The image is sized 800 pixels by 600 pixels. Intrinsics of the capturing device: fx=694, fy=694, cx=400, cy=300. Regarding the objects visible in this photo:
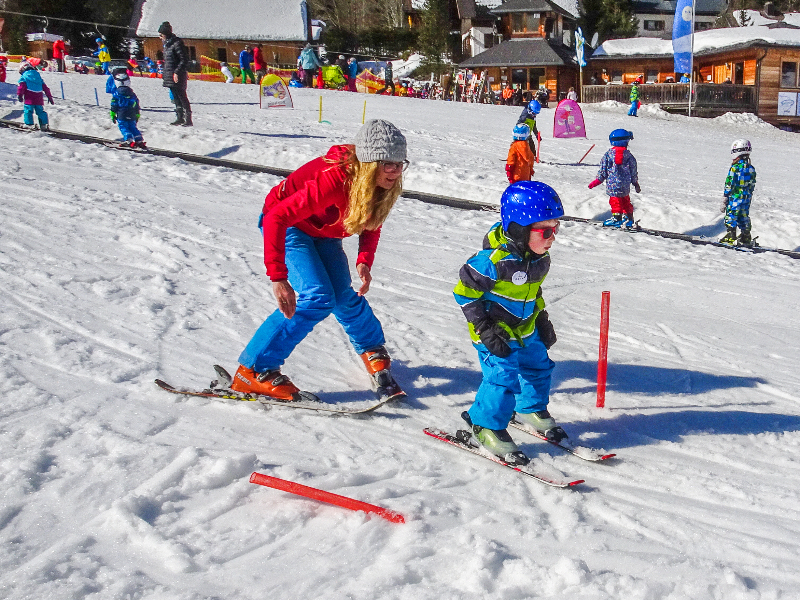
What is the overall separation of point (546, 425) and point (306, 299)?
143cm

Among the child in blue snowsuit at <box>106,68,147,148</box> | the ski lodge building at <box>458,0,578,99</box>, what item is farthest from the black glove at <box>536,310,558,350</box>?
the ski lodge building at <box>458,0,578,99</box>

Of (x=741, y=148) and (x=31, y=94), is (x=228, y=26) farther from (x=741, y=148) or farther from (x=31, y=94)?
(x=741, y=148)

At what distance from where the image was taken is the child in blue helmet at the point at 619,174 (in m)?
9.74

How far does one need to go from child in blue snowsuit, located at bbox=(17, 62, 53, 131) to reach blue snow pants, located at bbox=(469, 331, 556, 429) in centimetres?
1239

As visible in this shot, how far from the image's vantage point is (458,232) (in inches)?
348

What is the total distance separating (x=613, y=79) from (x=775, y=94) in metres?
12.0

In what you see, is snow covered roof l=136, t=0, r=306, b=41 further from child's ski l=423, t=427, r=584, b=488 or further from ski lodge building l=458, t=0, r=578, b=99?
child's ski l=423, t=427, r=584, b=488

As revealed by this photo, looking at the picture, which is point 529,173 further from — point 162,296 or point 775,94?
point 775,94

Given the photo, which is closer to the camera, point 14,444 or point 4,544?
point 4,544

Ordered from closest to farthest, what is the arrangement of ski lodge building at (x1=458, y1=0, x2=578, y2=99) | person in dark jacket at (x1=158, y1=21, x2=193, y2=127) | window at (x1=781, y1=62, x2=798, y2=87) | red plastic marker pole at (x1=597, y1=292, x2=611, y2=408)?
red plastic marker pole at (x1=597, y1=292, x2=611, y2=408), person in dark jacket at (x1=158, y1=21, x2=193, y2=127), window at (x1=781, y1=62, x2=798, y2=87), ski lodge building at (x1=458, y1=0, x2=578, y2=99)

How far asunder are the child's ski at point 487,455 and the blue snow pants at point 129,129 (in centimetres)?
1039

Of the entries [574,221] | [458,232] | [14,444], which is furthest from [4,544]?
[574,221]

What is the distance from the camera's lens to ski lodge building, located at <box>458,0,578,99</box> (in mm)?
41094

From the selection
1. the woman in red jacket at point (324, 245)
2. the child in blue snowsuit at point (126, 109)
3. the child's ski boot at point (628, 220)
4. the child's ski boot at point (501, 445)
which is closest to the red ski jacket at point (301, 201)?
the woman in red jacket at point (324, 245)
